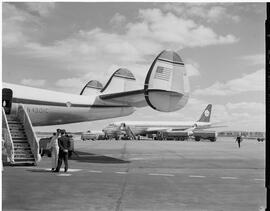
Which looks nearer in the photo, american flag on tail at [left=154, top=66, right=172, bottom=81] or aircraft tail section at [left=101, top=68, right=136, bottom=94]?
american flag on tail at [left=154, top=66, right=172, bottom=81]

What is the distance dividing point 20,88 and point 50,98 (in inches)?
94.8

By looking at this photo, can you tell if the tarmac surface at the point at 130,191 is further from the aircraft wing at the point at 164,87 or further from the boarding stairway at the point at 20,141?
the aircraft wing at the point at 164,87

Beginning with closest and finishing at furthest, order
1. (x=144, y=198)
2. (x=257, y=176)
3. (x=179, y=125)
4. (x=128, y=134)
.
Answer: (x=144, y=198)
(x=257, y=176)
(x=128, y=134)
(x=179, y=125)

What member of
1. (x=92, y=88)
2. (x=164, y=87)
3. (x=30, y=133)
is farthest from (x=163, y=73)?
(x=92, y=88)

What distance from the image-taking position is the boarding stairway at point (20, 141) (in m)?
19.4

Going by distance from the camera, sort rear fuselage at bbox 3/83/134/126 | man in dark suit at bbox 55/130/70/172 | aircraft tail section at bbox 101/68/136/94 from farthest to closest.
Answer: aircraft tail section at bbox 101/68/136/94, rear fuselage at bbox 3/83/134/126, man in dark suit at bbox 55/130/70/172

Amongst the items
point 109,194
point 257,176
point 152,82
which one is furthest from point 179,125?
point 109,194

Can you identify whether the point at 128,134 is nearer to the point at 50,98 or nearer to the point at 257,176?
the point at 50,98

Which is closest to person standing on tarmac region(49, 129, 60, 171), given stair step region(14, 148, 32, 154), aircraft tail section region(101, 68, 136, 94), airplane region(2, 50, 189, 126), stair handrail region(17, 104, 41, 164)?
stair handrail region(17, 104, 41, 164)

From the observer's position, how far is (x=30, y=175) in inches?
599

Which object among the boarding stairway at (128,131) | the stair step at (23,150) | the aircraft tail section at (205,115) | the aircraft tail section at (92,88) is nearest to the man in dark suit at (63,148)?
the stair step at (23,150)

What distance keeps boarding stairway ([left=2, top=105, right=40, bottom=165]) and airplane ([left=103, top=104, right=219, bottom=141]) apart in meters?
58.0

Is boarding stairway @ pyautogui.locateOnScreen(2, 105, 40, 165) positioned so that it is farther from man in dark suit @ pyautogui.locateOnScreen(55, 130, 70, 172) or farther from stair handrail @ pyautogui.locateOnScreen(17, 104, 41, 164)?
man in dark suit @ pyautogui.locateOnScreen(55, 130, 70, 172)

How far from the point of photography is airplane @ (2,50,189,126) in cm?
2342
